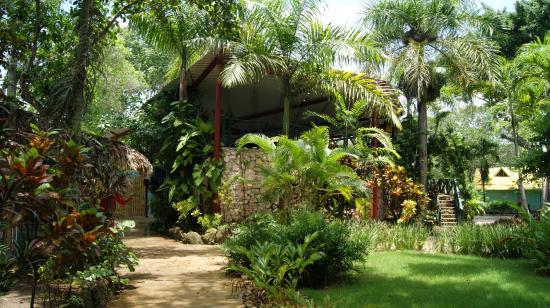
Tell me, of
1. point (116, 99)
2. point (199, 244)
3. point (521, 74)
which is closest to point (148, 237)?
point (199, 244)

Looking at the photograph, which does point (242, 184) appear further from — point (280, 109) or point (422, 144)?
point (422, 144)

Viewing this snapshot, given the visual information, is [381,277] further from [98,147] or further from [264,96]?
[264,96]

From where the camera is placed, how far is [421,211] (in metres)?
15.4

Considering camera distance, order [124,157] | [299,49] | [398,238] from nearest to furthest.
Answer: [124,157] → [398,238] → [299,49]

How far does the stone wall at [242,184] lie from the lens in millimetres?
13188

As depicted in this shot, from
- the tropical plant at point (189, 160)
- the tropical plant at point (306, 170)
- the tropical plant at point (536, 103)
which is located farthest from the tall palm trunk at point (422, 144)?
the tropical plant at point (306, 170)

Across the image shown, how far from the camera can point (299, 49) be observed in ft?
42.8

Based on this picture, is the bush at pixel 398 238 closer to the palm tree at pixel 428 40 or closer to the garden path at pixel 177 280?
the garden path at pixel 177 280

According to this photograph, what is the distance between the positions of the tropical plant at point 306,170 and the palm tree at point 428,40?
666cm

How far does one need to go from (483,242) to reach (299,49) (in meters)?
6.30

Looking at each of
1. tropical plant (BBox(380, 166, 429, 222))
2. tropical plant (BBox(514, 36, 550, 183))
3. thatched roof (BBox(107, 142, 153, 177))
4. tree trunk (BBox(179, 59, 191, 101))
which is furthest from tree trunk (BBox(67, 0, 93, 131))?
tropical plant (BBox(380, 166, 429, 222))

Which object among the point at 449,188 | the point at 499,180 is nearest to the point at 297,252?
the point at 449,188

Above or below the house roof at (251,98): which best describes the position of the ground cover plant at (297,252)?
below

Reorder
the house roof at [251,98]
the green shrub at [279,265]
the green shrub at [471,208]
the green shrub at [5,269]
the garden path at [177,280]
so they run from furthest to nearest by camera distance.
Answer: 1. the green shrub at [471,208]
2. the house roof at [251,98]
3. the garden path at [177,280]
4. the green shrub at [279,265]
5. the green shrub at [5,269]
